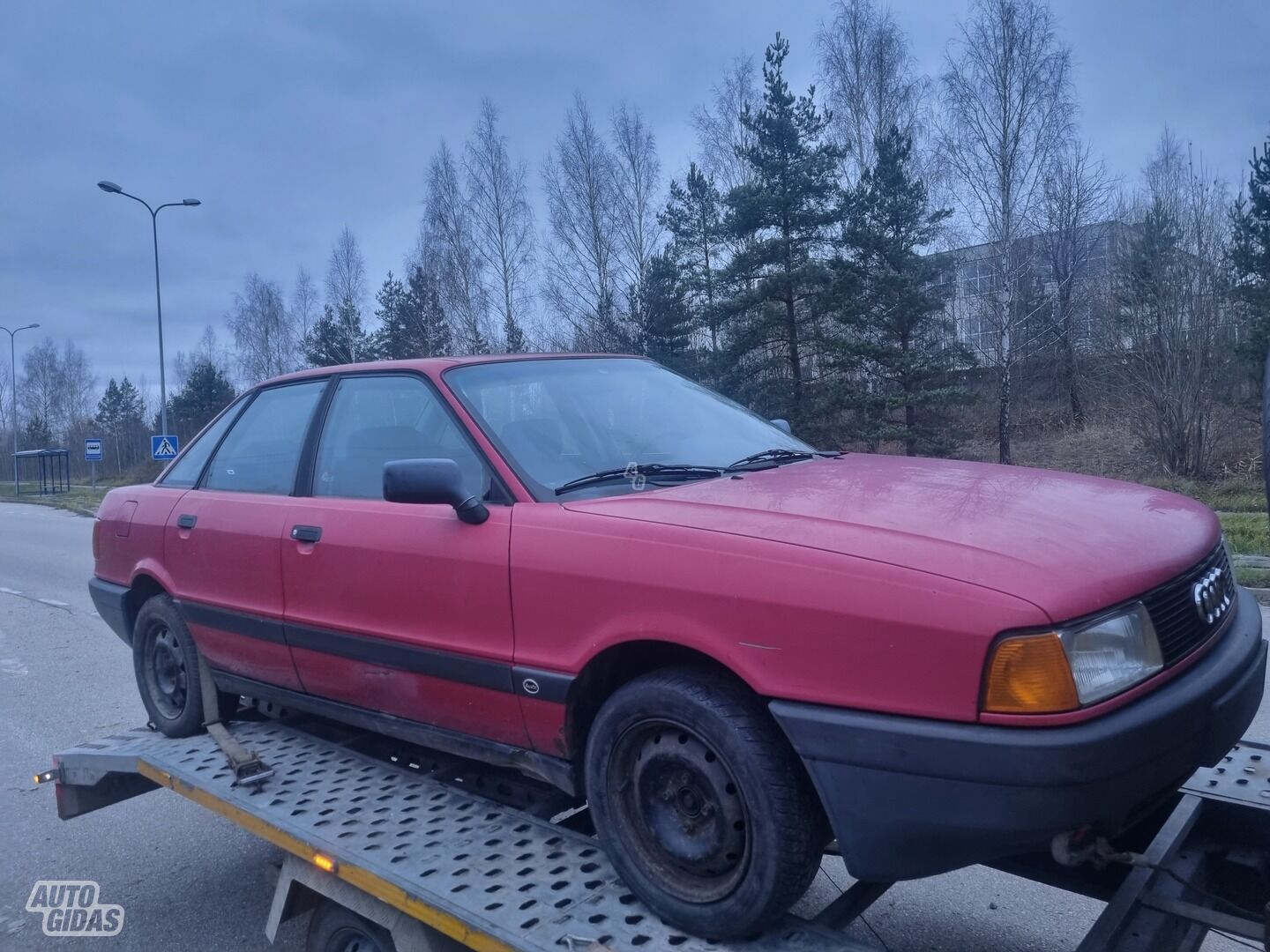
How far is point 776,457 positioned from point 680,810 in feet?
4.83

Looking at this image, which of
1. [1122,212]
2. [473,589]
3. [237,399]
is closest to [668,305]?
[1122,212]

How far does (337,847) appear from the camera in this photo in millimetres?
2881

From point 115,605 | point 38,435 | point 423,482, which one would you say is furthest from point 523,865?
point 38,435

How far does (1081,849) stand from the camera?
222 centimetres

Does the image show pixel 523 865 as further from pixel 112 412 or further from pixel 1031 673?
pixel 112 412

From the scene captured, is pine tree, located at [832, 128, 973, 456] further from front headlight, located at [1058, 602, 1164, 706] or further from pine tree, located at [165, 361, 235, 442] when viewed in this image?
pine tree, located at [165, 361, 235, 442]

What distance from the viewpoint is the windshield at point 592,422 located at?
3246 mm

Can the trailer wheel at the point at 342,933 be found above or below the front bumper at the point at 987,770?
below

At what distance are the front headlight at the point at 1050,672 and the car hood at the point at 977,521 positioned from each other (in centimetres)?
6

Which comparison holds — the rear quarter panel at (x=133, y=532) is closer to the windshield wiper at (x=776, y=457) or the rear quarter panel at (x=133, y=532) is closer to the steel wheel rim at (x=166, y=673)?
the steel wheel rim at (x=166, y=673)

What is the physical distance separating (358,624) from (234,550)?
888 mm

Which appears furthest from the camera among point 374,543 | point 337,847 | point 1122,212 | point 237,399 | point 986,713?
point 1122,212

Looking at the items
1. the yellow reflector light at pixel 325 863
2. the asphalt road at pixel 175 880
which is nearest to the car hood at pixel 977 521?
the yellow reflector light at pixel 325 863

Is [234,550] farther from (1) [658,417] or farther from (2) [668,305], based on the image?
(2) [668,305]
